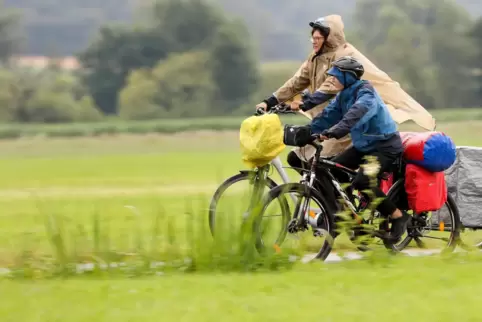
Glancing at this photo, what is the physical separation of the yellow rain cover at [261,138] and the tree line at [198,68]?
6180 centimetres

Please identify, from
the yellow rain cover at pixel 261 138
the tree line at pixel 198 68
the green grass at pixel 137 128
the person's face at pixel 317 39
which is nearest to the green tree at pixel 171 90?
the tree line at pixel 198 68

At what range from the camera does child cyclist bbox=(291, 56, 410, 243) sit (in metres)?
8.52

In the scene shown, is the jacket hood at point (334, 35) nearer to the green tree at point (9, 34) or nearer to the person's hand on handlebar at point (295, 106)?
the person's hand on handlebar at point (295, 106)

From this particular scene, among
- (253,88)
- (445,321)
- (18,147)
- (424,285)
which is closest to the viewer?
(445,321)

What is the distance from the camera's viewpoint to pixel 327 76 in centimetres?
939

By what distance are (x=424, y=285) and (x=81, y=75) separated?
8326 cm

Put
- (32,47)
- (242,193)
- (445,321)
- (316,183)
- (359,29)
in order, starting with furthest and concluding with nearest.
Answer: (32,47), (359,29), (316,183), (242,193), (445,321)

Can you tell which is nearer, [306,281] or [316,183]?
[306,281]

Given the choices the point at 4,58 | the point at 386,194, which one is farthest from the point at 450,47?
the point at 386,194

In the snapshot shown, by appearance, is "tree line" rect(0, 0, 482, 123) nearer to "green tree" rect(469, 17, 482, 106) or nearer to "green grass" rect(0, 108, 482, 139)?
"green tree" rect(469, 17, 482, 106)

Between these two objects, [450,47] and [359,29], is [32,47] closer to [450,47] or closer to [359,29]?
[359,29]

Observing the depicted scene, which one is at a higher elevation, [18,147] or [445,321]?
[445,321]

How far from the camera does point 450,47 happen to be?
3573 inches

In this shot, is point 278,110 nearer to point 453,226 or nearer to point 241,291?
point 453,226
